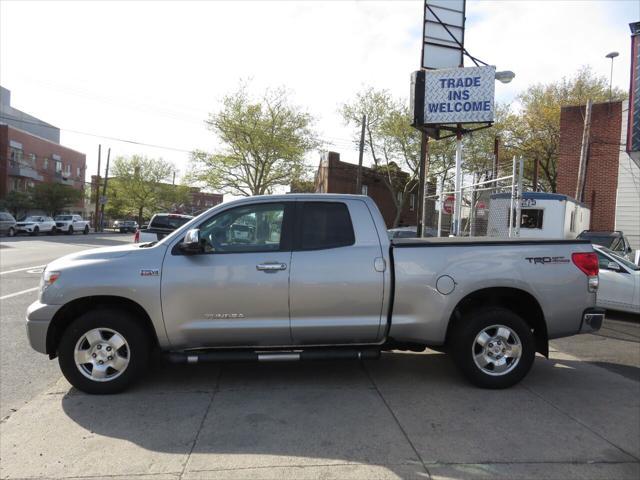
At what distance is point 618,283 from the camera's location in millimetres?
8711

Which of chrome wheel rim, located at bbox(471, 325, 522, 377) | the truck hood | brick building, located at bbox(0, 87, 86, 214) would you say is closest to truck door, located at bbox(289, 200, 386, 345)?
chrome wheel rim, located at bbox(471, 325, 522, 377)

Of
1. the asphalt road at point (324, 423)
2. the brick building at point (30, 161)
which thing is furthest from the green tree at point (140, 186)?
the asphalt road at point (324, 423)

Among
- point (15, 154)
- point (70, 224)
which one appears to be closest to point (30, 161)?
point (15, 154)

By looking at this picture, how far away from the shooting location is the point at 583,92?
1214 inches

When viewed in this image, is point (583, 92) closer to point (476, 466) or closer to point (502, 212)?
point (502, 212)

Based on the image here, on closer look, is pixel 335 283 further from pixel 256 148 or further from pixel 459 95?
pixel 256 148

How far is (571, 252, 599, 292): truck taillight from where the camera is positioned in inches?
192

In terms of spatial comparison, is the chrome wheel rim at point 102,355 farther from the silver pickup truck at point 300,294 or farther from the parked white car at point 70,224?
the parked white car at point 70,224

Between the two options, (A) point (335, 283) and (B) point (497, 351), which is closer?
(A) point (335, 283)

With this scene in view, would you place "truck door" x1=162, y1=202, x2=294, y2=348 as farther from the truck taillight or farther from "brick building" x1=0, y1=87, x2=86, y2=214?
"brick building" x1=0, y1=87, x2=86, y2=214

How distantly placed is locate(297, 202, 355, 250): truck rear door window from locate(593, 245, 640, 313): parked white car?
5891mm

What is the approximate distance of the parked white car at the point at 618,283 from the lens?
8578mm

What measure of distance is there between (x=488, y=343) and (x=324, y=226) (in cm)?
196

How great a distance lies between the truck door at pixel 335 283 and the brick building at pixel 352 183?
34.1 metres
